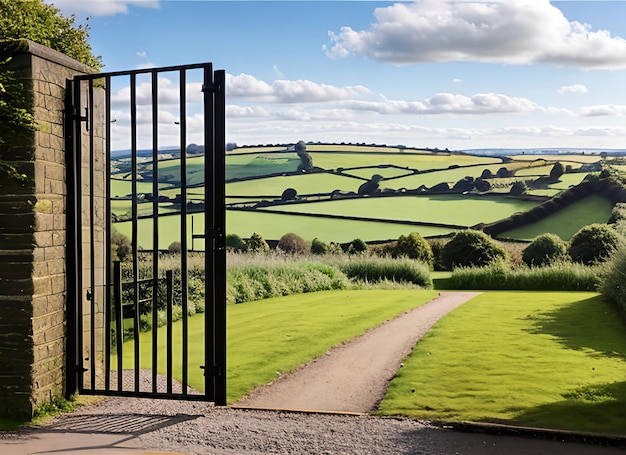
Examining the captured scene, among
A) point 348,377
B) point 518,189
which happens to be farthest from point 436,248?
point 348,377

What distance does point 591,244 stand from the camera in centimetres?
1706

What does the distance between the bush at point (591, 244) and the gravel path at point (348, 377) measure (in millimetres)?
8190

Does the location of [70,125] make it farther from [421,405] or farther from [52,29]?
[421,405]

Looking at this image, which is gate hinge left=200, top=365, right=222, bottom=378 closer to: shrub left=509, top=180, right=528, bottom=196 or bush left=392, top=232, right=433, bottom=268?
bush left=392, top=232, right=433, bottom=268

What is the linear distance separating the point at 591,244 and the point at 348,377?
11514 millimetres

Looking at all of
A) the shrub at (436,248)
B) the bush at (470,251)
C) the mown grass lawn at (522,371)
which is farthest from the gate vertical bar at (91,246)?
the shrub at (436,248)

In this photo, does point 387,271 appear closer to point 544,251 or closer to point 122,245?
point 544,251

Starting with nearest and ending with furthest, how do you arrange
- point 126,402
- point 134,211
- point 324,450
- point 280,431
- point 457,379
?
1. point 324,450
2. point 280,431
3. point 134,211
4. point 126,402
5. point 457,379

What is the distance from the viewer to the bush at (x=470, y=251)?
1784cm

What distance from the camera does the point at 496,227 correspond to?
21156 mm

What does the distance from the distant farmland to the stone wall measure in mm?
13522

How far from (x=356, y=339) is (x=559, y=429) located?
13.7 ft

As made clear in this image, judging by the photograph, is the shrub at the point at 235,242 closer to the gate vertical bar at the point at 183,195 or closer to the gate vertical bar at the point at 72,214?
the gate vertical bar at the point at 72,214

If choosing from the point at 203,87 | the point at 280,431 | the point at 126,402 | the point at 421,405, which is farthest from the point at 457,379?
the point at 203,87
